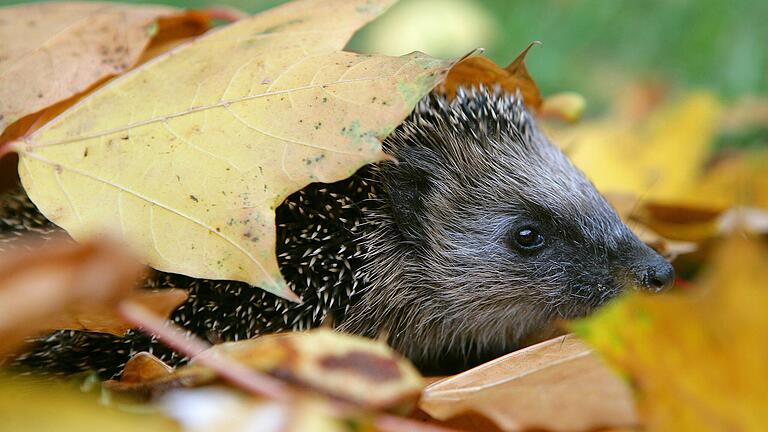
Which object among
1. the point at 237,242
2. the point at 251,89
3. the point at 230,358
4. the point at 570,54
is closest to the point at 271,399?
the point at 230,358

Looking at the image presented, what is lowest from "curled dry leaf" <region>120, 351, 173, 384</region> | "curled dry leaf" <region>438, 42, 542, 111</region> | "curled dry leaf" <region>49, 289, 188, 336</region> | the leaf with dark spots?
"curled dry leaf" <region>120, 351, 173, 384</region>

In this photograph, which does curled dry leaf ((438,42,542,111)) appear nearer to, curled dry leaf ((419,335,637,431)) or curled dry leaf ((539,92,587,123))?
curled dry leaf ((539,92,587,123))

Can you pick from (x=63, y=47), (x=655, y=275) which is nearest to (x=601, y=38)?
(x=655, y=275)

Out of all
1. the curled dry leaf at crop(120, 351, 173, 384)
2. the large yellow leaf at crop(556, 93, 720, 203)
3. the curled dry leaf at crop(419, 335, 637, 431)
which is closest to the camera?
the curled dry leaf at crop(419, 335, 637, 431)

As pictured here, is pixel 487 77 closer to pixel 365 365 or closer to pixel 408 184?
pixel 408 184

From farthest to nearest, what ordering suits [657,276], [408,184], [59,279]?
[408,184] → [657,276] → [59,279]

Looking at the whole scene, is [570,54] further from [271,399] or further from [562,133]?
[271,399]

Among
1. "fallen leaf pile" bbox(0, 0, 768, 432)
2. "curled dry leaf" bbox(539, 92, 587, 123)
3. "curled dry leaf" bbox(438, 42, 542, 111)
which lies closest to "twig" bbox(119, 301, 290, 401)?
"fallen leaf pile" bbox(0, 0, 768, 432)
